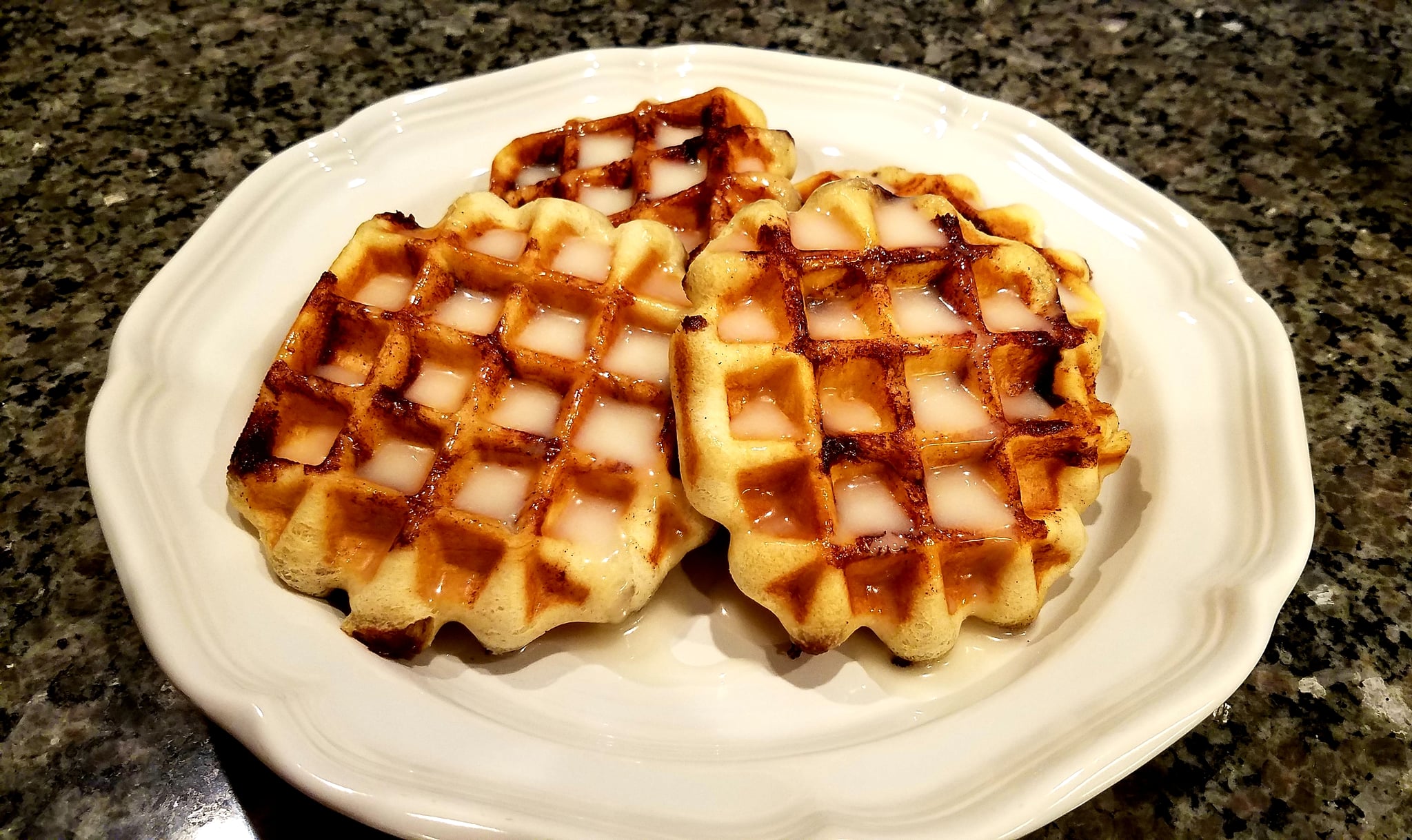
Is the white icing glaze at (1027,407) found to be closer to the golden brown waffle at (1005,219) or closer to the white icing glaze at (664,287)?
the golden brown waffle at (1005,219)

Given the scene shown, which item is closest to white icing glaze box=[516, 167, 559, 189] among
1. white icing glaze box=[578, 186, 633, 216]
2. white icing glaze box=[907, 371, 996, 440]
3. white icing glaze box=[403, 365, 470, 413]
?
white icing glaze box=[578, 186, 633, 216]

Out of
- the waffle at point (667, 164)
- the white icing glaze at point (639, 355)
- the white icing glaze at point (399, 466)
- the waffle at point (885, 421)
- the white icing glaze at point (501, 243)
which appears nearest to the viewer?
the waffle at point (885, 421)

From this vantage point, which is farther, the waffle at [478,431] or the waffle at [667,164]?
the waffle at [667,164]

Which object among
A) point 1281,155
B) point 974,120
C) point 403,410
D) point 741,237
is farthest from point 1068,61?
point 403,410

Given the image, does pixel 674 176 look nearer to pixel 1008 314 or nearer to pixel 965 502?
pixel 1008 314

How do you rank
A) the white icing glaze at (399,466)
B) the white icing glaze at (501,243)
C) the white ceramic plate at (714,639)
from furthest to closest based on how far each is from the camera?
the white icing glaze at (501,243), the white icing glaze at (399,466), the white ceramic plate at (714,639)

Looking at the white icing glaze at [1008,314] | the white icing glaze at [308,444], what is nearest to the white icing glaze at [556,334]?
the white icing glaze at [308,444]

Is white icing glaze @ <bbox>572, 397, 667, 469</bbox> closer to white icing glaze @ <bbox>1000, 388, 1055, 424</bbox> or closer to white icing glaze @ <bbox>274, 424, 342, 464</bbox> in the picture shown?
white icing glaze @ <bbox>274, 424, 342, 464</bbox>

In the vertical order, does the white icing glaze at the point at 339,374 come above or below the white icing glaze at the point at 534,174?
below

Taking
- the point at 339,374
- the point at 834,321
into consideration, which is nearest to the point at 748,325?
the point at 834,321
